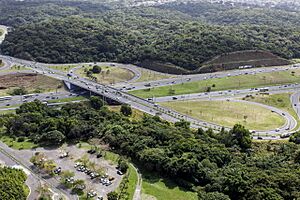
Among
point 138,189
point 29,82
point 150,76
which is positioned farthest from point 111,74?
point 138,189

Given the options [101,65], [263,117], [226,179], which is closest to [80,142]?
[226,179]

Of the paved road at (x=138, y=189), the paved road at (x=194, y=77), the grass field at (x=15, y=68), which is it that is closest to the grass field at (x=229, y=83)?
the paved road at (x=194, y=77)

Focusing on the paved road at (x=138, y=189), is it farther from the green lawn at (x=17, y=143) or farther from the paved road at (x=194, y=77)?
the paved road at (x=194, y=77)

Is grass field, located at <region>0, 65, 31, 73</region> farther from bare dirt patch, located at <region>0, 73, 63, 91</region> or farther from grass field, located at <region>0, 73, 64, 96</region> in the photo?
grass field, located at <region>0, 73, 64, 96</region>

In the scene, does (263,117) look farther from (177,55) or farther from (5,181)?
(5,181)

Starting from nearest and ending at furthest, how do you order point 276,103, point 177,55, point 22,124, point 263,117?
point 22,124 → point 263,117 → point 276,103 → point 177,55

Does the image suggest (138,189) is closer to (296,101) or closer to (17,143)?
(17,143)
